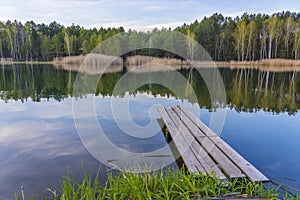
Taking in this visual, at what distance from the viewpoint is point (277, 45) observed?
41.2m

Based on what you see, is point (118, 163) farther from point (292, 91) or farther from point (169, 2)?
point (169, 2)

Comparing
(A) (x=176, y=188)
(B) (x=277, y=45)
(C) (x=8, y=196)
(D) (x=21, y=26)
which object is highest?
(D) (x=21, y=26)

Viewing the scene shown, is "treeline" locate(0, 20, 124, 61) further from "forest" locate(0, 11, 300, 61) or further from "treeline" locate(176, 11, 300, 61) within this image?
"treeline" locate(176, 11, 300, 61)

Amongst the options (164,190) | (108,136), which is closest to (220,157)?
(164,190)

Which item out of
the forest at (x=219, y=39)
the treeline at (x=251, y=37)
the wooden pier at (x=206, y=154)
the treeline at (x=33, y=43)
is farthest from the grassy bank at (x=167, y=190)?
the treeline at (x=33, y=43)

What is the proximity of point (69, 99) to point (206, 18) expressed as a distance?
144ft

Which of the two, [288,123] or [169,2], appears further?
[169,2]

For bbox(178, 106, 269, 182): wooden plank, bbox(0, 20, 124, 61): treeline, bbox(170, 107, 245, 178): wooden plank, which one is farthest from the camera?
bbox(0, 20, 124, 61): treeline

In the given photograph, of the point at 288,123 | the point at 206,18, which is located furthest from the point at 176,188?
the point at 206,18

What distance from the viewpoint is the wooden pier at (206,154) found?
127 inches

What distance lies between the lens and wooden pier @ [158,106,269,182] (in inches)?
127

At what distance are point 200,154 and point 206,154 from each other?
3.6 inches

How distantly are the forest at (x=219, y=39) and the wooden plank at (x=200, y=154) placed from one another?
103 feet

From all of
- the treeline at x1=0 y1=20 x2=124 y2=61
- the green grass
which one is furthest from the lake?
the treeline at x1=0 y1=20 x2=124 y2=61
